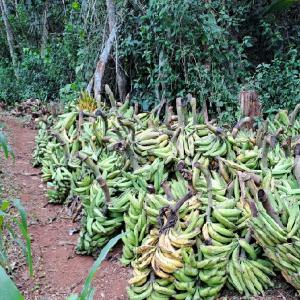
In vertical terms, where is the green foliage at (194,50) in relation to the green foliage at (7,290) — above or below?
below

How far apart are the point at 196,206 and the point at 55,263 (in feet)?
4.20

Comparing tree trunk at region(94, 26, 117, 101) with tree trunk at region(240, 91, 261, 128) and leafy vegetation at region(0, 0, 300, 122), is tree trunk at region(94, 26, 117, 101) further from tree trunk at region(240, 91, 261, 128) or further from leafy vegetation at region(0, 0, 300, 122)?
tree trunk at region(240, 91, 261, 128)

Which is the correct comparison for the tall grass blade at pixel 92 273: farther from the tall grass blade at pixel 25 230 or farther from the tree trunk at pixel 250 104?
the tree trunk at pixel 250 104

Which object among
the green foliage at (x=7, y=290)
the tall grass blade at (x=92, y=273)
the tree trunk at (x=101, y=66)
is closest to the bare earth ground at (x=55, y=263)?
the tall grass blade at (x=92, y=273)

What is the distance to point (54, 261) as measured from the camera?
128 inches

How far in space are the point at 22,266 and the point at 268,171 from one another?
1961 millimetres

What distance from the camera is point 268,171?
2.94m

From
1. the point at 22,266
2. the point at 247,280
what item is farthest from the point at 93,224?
the point at 247,280

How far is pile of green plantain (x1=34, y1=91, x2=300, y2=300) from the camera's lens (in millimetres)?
2451

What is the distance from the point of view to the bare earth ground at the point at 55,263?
9.16ft

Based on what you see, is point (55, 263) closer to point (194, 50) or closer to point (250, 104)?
point (250, 104)

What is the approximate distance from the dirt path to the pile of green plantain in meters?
0.15

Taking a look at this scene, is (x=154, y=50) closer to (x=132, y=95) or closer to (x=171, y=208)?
(x=132, y=95)

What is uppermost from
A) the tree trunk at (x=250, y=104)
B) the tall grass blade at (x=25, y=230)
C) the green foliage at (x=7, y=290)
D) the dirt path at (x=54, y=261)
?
the green foliage at (x=7, y=290)
